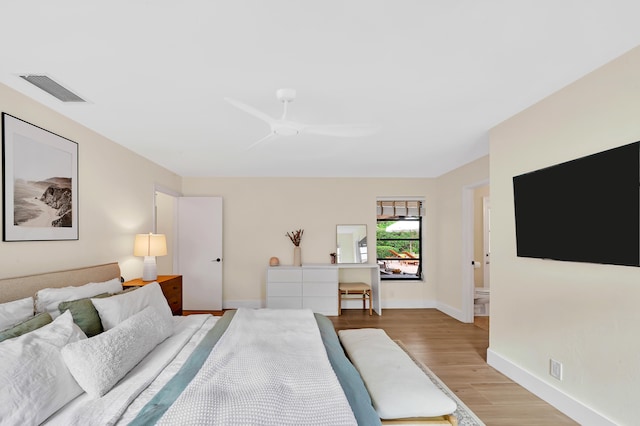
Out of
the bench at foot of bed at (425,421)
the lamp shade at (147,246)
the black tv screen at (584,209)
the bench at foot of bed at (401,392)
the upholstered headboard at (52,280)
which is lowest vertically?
the bench at foot of bed at (425,421)

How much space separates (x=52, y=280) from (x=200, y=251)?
300 cm

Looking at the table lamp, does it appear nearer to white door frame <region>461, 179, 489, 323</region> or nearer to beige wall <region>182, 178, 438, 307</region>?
beige wall <region>182, 178, 438, 307</region>

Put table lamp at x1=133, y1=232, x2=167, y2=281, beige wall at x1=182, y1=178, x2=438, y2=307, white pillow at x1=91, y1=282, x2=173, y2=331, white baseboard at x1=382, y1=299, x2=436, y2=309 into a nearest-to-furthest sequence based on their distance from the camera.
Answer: white pillow at x1=91, y1=282, x2=173, y2=331, table lamp at x1=133, y1=232, x2=167, y2=281, beige wall at x1=182, y1=178, x2=438, y2=307, white baseboard at x1=382, y1=299, x2=436, y2=309

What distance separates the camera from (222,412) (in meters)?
1.28

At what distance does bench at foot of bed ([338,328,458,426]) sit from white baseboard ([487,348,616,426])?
1.21 meters

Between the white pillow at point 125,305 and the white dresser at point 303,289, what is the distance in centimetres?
269

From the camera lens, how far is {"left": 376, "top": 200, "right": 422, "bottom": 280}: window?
6.02 metres

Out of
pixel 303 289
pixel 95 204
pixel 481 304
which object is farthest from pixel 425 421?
pixel 481 304

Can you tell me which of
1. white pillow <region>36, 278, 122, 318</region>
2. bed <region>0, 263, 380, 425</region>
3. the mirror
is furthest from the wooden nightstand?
the mirror

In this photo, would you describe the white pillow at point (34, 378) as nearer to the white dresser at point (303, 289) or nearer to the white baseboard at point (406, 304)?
the white dresser at point (303, 289)

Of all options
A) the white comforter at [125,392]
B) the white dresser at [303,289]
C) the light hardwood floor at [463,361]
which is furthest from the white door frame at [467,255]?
the white comforter at [125,392]

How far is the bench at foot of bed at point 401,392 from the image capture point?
1590 mm

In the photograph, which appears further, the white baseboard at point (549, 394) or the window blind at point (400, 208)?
the window blind at point (400, 208)

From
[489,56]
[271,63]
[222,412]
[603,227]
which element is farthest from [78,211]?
[603,227]
